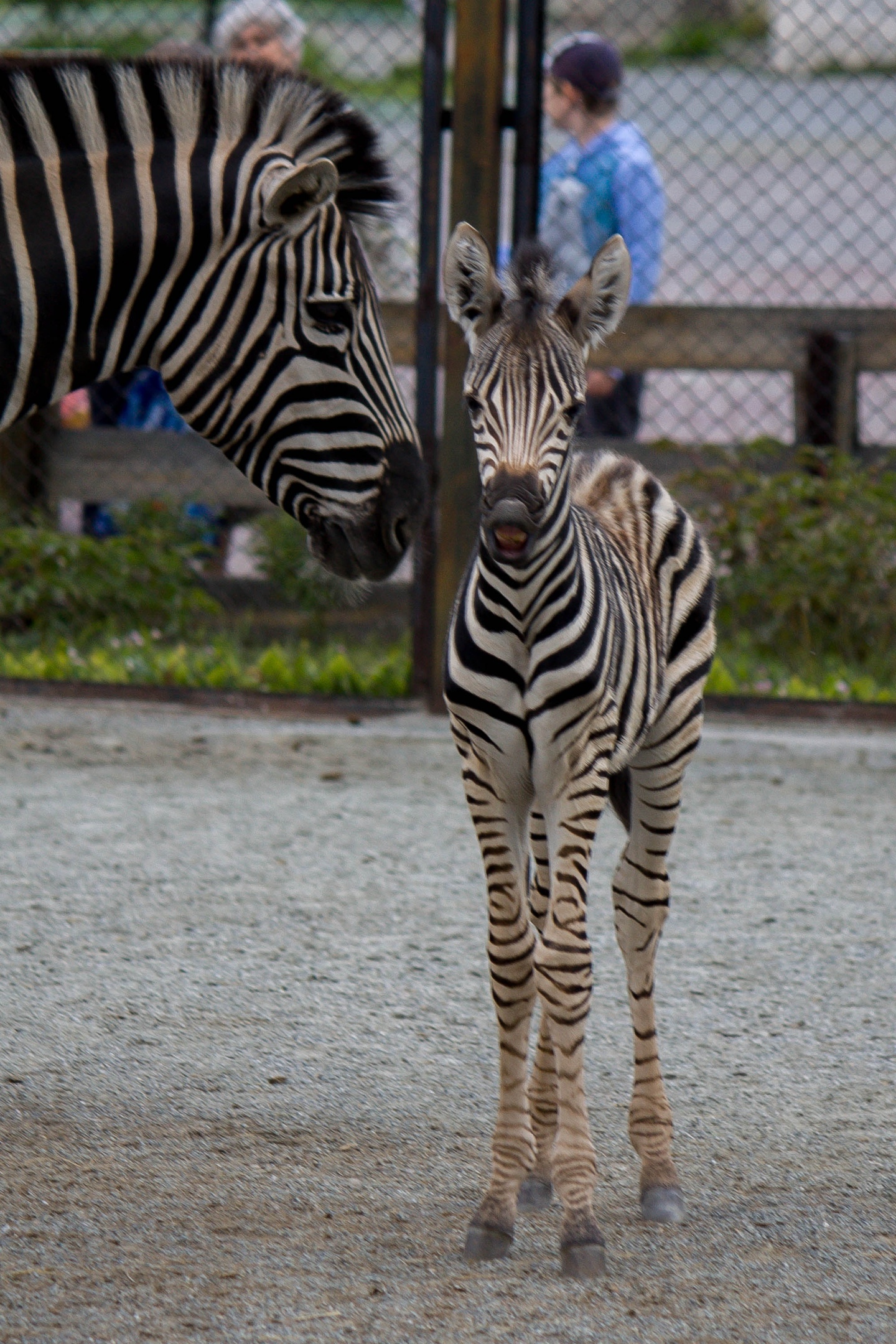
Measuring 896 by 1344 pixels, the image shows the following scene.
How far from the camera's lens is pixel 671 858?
5.97 meters

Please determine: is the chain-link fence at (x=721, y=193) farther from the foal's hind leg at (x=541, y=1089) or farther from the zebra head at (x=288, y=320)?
the foal's hind leg at (x=541, y=1089)

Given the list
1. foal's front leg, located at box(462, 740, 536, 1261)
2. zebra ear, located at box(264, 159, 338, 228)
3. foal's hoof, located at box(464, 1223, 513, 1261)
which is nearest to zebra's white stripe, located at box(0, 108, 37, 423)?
zebra ear, located at box(264, 159, 338, 228)

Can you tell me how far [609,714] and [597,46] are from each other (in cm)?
578

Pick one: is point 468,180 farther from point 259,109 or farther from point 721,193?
point 721,193

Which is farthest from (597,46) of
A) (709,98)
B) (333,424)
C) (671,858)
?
(709,98)

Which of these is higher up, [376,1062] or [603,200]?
[603,200]

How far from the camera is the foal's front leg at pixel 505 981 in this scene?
3254mm

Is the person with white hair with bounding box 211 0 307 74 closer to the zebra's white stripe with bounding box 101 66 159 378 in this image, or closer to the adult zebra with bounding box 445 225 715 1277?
the zebra's white stripe with bounding box 101 66 159 378

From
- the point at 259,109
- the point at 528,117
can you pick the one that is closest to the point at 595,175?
the point at 528,117

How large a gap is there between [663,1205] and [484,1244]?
0.42 m

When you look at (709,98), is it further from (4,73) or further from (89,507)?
(4,73)

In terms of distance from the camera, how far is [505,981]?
3.36 metres

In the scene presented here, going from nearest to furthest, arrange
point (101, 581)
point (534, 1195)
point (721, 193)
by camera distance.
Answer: point (534, 1195) → point (101, 581) → point (721, 193)

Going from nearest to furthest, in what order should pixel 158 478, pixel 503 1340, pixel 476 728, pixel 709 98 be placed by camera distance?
pixel 503 1340 → pixel 476 728 → pixel 158 478 → pixel 709 98
